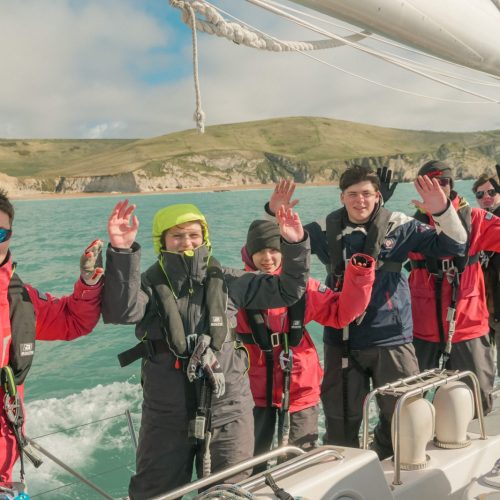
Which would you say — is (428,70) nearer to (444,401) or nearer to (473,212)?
(473,212)

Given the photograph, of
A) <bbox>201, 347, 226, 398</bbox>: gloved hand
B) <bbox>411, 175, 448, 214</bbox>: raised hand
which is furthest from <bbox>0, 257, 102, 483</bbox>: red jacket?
<bbox>411, 175, 448, 214</bbox>: raised hand

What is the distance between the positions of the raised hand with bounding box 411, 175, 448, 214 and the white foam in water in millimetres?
2760

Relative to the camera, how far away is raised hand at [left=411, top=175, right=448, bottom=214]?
3.00 meters

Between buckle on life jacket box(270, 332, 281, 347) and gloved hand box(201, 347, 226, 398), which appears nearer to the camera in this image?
gloved hand box(201, 347, 226, 398)

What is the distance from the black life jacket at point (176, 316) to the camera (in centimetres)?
234

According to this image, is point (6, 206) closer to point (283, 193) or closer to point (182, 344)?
point (182, 344)

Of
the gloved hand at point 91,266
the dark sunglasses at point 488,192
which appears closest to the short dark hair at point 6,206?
the gloved hand at point 91,266

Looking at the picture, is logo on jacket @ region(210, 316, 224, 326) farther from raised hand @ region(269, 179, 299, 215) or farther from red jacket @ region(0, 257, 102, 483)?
raised hand @ region(269, 179, 299, 215)

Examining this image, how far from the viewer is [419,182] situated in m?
3.06

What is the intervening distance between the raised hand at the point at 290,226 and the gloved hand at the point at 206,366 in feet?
1.98

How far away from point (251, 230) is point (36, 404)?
230 inches

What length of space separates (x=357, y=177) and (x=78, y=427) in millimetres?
3747

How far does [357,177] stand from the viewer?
3121 mm

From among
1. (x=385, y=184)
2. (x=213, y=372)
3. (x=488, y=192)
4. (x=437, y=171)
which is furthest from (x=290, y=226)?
(x=488, y=192)
